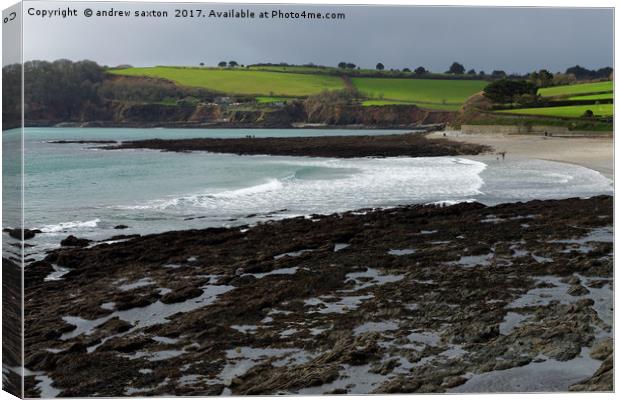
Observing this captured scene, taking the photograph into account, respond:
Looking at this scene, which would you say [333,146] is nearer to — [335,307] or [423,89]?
[423,89]

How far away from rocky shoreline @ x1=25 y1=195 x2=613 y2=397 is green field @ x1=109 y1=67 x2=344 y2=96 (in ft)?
4.70

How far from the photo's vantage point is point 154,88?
9.34m

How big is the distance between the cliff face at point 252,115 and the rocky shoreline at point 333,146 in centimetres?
20

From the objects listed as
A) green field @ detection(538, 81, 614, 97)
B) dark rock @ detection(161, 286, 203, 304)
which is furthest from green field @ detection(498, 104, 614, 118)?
dark rock @ detection(161, 286, 203, 304)

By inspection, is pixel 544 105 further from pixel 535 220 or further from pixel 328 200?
pixel 328 200

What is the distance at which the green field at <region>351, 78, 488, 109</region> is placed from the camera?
956 cm

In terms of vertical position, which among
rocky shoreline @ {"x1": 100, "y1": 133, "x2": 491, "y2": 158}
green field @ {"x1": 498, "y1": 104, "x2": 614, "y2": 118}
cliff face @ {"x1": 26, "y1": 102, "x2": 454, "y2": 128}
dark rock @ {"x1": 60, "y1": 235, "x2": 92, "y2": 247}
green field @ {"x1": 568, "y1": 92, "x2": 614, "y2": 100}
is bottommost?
dark rock @ {"x1": 60, "y1": 235, "x2": 92, "y2": 247}

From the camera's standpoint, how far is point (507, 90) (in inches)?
385

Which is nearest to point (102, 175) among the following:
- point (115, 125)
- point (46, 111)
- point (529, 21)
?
point (115, 125)

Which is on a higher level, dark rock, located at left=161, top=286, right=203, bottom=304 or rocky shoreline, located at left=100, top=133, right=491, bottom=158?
rocky shoreline, located at left=100, top=133, right=491, bottom=158

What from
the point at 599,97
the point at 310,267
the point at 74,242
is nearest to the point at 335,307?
the point at 310,267

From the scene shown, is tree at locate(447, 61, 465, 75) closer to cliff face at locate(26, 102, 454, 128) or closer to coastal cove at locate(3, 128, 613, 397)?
cliff face at locate(26, 102, 454, 128)

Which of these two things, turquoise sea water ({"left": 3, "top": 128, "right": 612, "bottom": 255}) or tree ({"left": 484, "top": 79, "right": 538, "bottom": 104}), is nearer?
turquoise sea water ({"left": 3, "top": 128, "right": 612, "bottom": 255})

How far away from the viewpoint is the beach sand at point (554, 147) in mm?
9871
